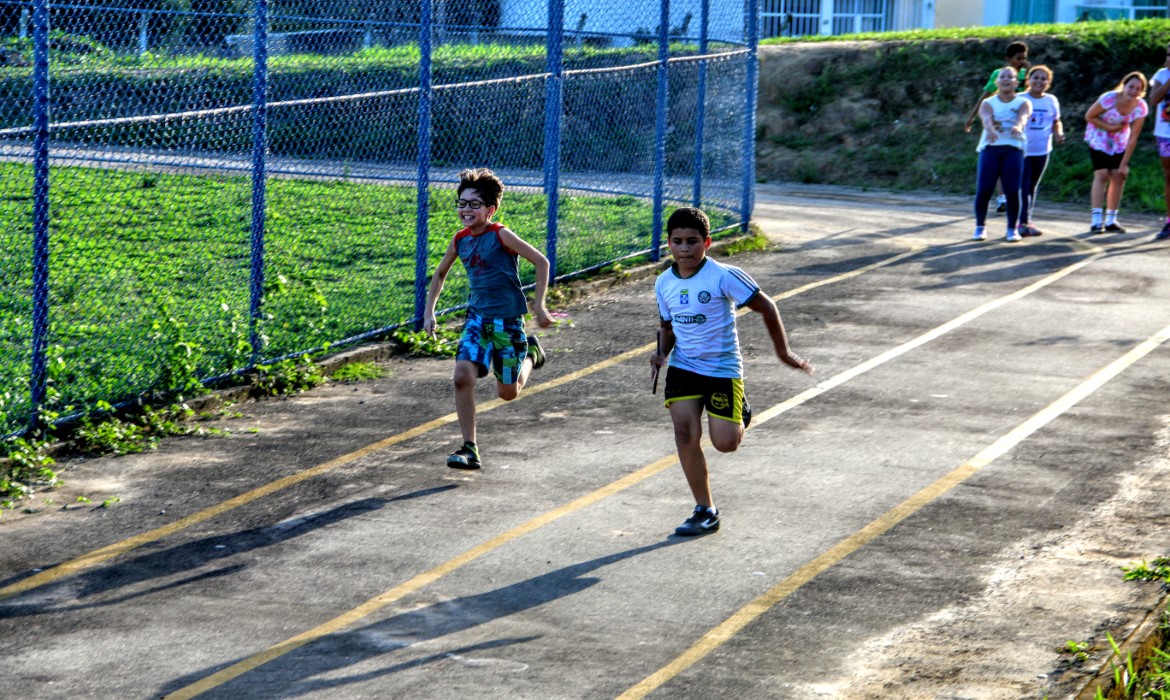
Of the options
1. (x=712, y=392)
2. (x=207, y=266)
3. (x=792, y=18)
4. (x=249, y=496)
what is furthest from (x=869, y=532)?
(x=792, y=18)

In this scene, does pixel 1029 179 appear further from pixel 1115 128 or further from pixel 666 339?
pixel 666 339

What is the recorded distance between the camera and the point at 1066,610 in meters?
6.21

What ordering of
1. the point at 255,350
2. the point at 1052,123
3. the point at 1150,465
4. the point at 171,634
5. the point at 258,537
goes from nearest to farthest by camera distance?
the point at 171,634, the point at 258,537, the point at 1150,465, the point at 255,350, the point at 1052,123

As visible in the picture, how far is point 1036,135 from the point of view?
1705 centimetres

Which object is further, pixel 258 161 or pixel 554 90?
pixel 554 90

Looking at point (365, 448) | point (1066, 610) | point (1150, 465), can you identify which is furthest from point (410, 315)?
point (1066, 610)

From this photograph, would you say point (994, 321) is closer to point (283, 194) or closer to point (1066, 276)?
point (1066, 276)

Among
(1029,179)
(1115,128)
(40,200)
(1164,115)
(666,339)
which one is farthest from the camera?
(1029,179)

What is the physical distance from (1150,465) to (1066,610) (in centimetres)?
252

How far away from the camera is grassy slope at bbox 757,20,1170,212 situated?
24.1 meters

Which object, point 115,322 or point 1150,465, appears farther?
point 115,322

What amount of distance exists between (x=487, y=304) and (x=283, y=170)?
33.2ft

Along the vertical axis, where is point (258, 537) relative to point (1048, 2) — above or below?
below

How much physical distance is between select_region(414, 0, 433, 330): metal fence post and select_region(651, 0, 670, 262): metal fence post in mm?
3886
